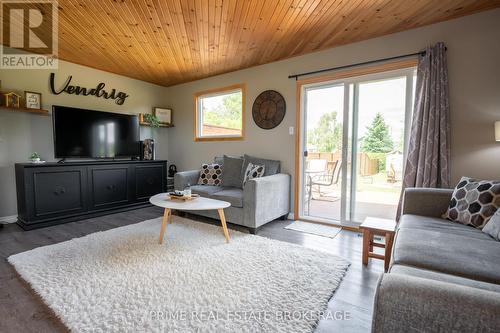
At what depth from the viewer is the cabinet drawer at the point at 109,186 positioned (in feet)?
11.5

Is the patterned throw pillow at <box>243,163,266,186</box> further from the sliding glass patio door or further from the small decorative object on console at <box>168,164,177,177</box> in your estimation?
the small decorative object on console at <box>168,164,177,177</box>

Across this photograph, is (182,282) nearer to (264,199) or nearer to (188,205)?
(188,205)

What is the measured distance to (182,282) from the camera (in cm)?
177

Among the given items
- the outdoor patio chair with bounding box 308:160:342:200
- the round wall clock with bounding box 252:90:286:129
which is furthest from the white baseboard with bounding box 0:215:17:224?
the outdoor patio chair with bounding box 308:160:342:200

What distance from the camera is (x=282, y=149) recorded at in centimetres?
360

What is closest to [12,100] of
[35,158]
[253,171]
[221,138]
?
[35,158]

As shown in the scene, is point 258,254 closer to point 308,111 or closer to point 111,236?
point 111,236

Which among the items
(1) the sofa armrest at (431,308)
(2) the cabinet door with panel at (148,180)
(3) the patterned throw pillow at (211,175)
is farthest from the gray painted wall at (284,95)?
(1) the sofa armrest at (431,308)

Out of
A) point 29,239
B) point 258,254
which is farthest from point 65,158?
point 258,254

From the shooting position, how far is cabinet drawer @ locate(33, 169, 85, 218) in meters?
2.99

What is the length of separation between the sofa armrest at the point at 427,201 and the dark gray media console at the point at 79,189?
3.80m

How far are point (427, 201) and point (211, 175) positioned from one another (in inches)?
107

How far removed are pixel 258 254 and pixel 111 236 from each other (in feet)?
5.53

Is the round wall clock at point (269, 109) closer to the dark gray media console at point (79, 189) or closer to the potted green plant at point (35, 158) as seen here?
the dark gray media console at point (79, 189)
